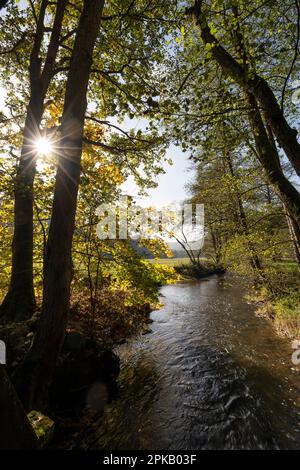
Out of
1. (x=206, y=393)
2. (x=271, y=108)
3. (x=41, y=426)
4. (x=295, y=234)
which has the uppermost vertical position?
(x=271, y=108)

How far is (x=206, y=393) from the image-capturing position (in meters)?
5.34

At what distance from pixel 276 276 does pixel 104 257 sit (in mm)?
8007

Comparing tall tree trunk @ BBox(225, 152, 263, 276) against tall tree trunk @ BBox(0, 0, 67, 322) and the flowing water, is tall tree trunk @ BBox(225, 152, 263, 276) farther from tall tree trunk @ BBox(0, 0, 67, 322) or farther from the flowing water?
tall tree trunk @ BBox(0, 0, 67, 322)

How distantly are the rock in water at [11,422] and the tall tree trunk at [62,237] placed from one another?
1839 millimetres

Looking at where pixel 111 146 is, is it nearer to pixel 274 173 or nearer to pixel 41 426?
pixel 274 173

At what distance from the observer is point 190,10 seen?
16.3 ft

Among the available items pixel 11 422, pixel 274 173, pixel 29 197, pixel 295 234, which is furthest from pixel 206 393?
pixel 29 197

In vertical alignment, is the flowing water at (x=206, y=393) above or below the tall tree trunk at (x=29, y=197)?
below

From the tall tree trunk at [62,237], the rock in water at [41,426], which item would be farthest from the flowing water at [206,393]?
the tall tree trunk at [62,237]

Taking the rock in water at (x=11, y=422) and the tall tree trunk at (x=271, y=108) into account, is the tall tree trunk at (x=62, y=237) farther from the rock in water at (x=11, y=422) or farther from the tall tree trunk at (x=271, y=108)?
the tall tree trunk at (x=271, y=108)

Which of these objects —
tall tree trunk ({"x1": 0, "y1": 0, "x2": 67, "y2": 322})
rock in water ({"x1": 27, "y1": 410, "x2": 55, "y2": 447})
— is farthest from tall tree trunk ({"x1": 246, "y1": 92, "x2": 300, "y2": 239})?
tall tree trunk ({"x1": 0, "y1": 0, "x2": 67, "y2": 322})

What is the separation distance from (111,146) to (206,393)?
8.15m

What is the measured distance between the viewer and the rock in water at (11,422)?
6.68 feet

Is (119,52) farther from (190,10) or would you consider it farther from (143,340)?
(143,340)
